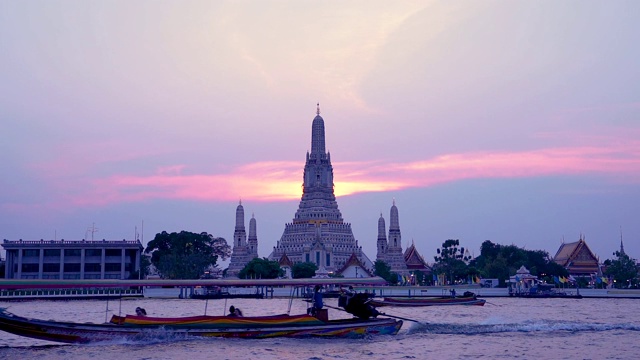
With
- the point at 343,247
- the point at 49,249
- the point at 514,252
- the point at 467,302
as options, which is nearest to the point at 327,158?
the point at 343,247

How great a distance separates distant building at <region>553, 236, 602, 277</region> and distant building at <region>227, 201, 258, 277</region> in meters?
44.5

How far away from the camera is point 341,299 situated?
2895 cm

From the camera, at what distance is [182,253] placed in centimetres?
9925

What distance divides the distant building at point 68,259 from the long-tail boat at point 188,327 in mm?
67290

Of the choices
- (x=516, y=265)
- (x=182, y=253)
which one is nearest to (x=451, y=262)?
(x=516, y=265)

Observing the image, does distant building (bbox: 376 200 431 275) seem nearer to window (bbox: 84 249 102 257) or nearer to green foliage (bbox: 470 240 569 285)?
green foliage (bbox: 470 240 569 285)

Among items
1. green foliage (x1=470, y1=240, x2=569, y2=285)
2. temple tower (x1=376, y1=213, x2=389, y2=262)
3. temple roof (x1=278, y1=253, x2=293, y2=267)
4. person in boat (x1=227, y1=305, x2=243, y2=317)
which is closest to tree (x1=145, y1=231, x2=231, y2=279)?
temple roof (x1=278, y1=253, x2=293, y2=267)

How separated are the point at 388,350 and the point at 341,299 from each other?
3909 millimetres

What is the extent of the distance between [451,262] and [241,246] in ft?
107

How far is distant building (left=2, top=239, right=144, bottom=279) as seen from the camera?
3565 inches

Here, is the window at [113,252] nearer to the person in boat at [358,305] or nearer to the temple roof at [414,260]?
the temple roof at [414,260]

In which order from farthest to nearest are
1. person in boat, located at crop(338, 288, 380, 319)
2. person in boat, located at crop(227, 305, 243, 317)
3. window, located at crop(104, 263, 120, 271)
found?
window, located at crop(104, 263, 120, 271)
person in boat, located at crop(338, 288, 380, 319)
person in boat, located at crop(227, 305, 243, 317)

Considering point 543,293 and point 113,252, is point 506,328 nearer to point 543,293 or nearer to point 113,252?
point 543,293

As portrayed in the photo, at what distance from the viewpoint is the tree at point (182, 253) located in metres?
90.1
